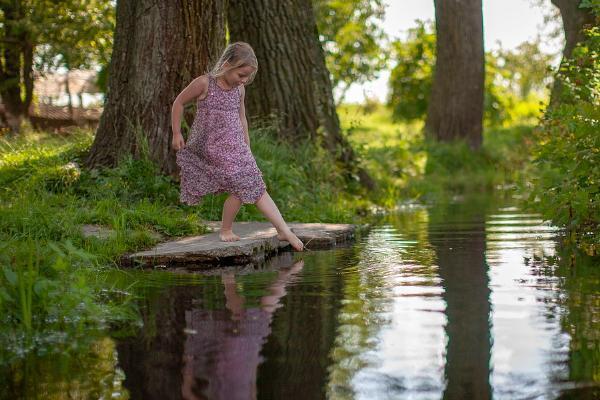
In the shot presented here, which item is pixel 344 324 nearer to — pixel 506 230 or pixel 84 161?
pixel 506 230

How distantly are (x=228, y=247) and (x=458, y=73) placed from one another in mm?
15104

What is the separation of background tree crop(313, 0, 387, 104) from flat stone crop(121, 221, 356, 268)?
17557 millimetres

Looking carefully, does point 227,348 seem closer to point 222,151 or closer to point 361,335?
point 361,335

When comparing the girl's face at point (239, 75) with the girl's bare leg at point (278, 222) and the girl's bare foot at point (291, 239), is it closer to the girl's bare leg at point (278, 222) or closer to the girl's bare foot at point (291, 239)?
the girl's bare leg at point (278, 222)

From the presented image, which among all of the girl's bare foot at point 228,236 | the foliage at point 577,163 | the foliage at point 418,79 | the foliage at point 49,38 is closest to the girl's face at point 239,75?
the girl's bare foot at point 228,236

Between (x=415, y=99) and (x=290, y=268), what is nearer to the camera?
(x=290, y=268)

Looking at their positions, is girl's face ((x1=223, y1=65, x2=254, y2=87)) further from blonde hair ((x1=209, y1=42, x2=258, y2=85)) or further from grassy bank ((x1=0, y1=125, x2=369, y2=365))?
grassy bank ((x1=0, y1=125, x2=369, y2=365))

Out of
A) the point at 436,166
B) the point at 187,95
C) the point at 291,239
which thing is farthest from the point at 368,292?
the point at 436,166

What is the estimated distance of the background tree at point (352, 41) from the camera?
26016mm

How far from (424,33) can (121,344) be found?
79.1 feet

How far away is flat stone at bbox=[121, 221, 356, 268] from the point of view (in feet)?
23.4

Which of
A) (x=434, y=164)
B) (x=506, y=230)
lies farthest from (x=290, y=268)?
(x=434, y=164)

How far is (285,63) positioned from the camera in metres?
12.3

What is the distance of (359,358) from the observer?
157 inches
